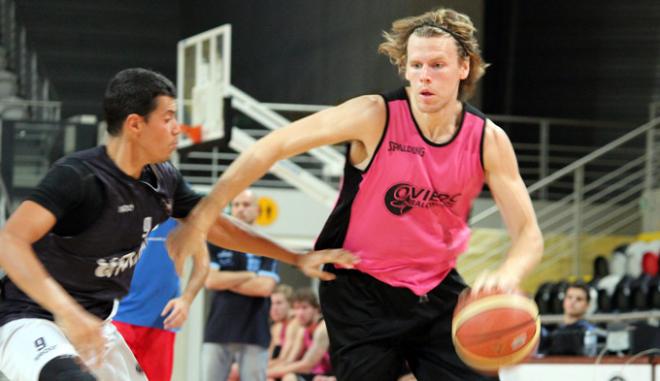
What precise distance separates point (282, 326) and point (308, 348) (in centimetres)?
84

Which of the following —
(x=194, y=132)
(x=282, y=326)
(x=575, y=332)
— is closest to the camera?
(x=575, y=332)

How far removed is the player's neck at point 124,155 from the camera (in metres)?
4.64

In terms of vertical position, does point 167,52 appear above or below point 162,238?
above

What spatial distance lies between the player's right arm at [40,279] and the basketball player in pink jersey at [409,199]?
0.53m

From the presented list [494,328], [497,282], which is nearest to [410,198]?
[497,282]

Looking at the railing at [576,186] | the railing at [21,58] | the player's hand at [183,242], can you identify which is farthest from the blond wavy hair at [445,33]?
the railing at [21,58]

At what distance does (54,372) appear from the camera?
13.6 ft

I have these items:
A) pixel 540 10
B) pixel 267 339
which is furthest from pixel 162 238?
pixel 540 10

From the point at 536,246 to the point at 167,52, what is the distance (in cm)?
1572

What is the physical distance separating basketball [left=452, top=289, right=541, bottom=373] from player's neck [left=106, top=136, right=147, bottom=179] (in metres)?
1.39

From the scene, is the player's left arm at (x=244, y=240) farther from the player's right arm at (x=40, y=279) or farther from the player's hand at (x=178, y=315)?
the player's right arm at (x=40, y=279)

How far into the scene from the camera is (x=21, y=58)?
19.3 meters

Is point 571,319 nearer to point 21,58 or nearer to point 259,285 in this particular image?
point 259,285

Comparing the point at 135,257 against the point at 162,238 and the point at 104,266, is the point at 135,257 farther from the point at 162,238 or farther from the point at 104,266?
the point at 162,238
